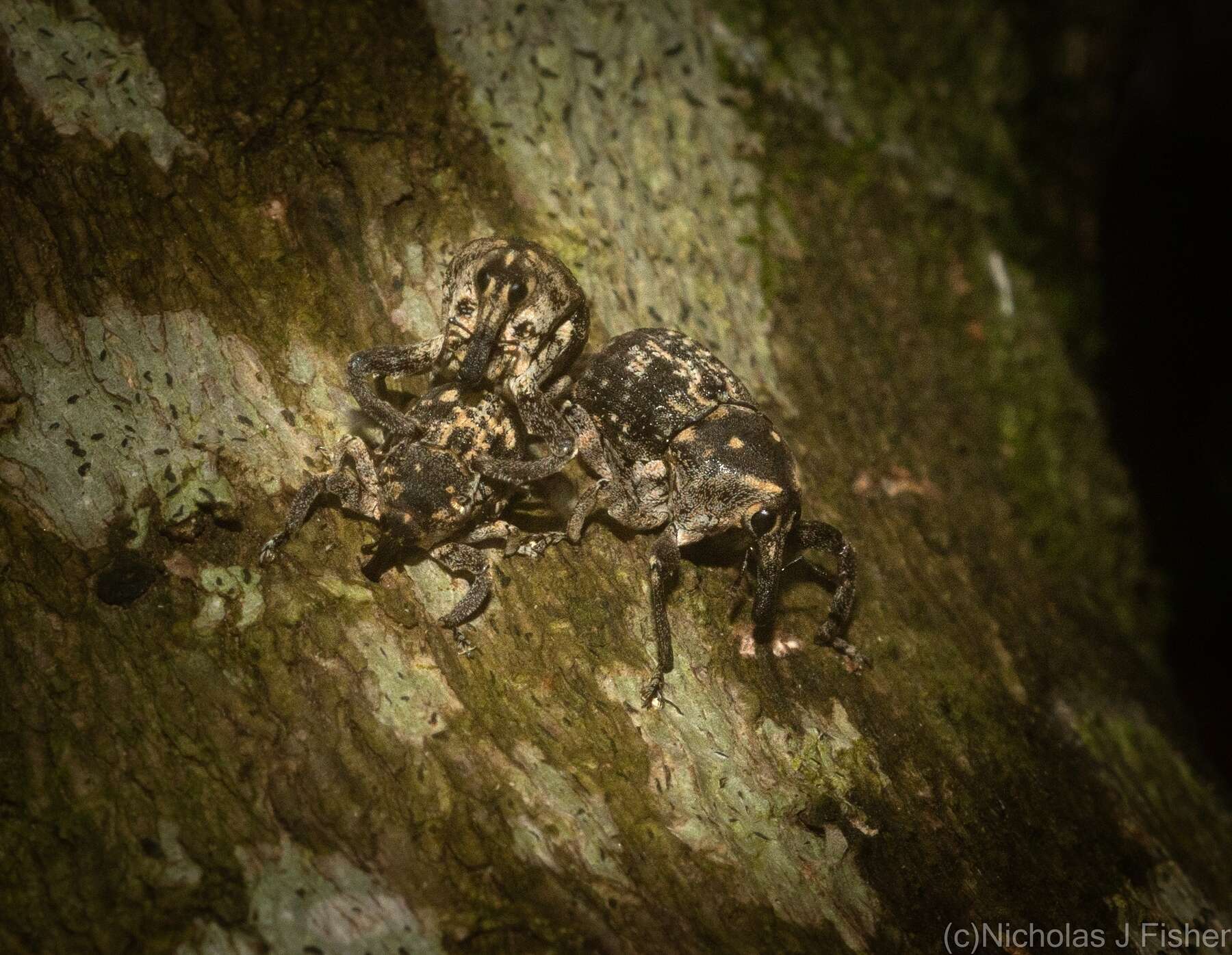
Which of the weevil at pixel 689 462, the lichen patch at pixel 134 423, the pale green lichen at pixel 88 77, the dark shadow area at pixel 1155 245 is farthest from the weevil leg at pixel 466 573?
the dark shadow area at pixel 1155 245

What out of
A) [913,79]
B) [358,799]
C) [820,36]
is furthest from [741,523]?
[913,79]

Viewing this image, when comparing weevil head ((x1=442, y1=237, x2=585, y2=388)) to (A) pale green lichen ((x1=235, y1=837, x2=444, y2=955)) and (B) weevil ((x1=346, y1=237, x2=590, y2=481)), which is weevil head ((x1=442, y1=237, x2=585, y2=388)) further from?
(A) pale green lichen ((x1=235, y1=837, x2=444, y2=955))

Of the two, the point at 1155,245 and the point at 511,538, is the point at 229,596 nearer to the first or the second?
the point at 511,538

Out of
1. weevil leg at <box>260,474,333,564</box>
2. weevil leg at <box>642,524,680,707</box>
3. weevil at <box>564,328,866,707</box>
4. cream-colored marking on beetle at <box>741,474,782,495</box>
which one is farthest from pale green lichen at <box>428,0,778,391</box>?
weevil leg at <box>260,474,333,564</box>

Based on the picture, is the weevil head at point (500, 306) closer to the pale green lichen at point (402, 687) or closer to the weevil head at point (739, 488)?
the weevil head at point (739, 488)

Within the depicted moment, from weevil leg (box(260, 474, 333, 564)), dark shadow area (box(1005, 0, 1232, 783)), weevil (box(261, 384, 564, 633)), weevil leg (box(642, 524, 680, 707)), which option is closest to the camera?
weevil leg (box(260, 474, 333, 564))

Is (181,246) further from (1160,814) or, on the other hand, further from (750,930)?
Answer: (1160,814)
